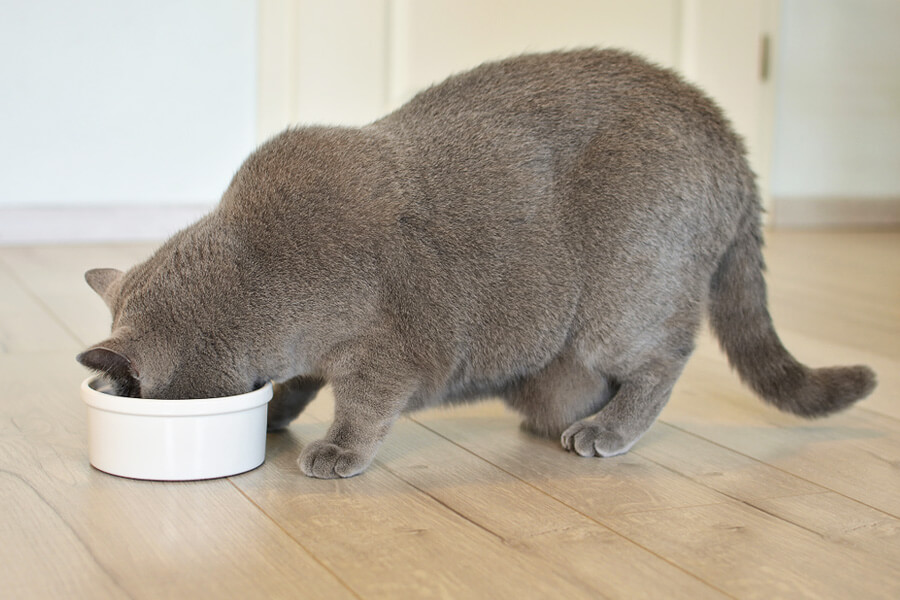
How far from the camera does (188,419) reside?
1.41 metres

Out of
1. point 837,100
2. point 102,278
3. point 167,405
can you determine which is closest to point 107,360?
point 167,405

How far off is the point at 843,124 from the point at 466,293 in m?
3.68

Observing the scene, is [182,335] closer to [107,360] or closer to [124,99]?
[107,360]

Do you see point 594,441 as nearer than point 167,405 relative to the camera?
No

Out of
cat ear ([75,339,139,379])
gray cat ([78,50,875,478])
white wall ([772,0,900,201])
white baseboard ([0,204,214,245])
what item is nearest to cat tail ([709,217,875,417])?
gray cat ([78,50,875,478])

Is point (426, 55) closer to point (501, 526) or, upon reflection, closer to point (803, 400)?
point (803, 400)

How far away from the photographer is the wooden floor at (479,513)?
1154mm

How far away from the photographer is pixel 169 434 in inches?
55.8

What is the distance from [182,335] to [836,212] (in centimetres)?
406

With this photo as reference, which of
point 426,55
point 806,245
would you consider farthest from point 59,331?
point 806,245

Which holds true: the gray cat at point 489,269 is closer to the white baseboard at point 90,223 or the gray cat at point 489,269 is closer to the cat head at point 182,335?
the cat head at point 182,335

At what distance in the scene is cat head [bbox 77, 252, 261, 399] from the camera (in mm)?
1420

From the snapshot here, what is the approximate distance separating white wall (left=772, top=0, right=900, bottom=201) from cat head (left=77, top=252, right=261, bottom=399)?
3.68 meters

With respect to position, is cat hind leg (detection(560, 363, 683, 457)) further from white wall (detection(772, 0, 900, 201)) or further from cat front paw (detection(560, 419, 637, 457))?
white wall (detection(772, 0, 900, 201))
